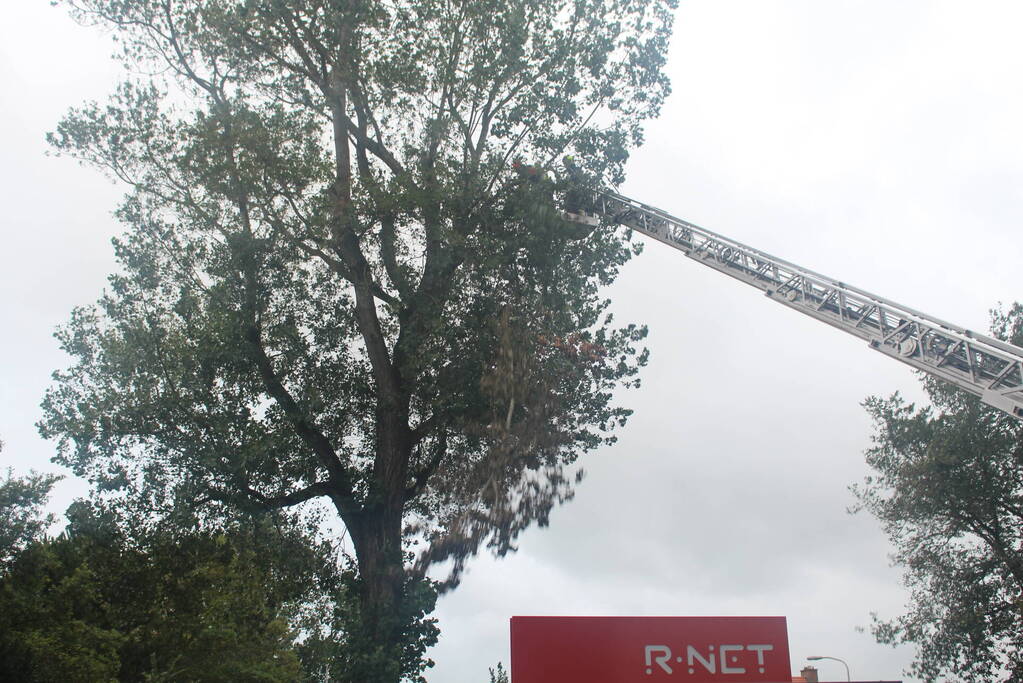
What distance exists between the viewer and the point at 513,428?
21781 millimetres

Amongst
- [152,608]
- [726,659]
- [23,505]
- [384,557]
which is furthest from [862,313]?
[23,505]

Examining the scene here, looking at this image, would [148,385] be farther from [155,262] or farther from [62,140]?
[62,140]

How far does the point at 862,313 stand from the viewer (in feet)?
66.8

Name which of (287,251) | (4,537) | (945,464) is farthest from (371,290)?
(945,464)

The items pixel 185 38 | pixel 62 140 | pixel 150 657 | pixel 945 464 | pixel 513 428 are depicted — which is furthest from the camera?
pixel 945 464

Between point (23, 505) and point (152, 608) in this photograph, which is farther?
point (23, 505)

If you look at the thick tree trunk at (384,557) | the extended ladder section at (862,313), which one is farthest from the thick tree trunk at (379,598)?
the extended ladder section at (862,313)

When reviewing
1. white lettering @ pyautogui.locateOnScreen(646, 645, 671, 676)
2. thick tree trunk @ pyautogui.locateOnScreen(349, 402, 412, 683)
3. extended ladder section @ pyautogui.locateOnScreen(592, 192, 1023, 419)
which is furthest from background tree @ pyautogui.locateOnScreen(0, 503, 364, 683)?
extended ladder section @ pyautogui.locateOnScreen(592, 192, 1023, 419)

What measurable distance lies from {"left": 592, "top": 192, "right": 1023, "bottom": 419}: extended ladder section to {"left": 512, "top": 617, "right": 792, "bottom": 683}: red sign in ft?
23.4

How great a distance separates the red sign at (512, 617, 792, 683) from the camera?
1423 centimetres

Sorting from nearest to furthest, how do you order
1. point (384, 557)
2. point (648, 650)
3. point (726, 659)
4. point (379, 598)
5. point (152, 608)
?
point (648, 650)
point (726, 659)
point (152, 608)
point (379, 598)
point (384, 557)

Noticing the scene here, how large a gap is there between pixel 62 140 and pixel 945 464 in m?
28.5

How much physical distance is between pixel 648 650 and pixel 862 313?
10140 mm

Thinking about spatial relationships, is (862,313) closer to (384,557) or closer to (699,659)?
(699,659)
